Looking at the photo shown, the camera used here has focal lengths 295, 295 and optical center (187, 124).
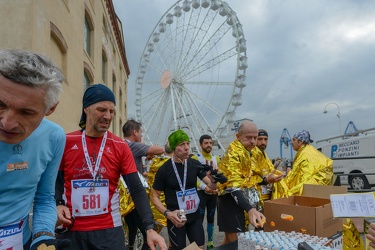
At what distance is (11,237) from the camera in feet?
4.25

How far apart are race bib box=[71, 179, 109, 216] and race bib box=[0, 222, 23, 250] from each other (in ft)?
2.08

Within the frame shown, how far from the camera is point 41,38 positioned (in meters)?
6.30

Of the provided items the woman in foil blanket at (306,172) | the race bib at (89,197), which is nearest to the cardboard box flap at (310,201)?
the woman in foil blanket at (306,172)

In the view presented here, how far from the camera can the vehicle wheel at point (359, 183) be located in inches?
416

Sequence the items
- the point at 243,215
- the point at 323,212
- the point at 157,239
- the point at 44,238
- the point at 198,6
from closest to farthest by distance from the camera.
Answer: the point at 44,238 < the point at 157,239 < the point at 323,212 < the point at 243,215 < the point at 198,6

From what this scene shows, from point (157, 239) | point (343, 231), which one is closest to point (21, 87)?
point (157, 239)

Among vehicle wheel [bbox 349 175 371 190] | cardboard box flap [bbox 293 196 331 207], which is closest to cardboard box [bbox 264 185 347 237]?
cardboard box flap [bbox 293 196 331 207]

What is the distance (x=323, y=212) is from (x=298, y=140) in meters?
2.17

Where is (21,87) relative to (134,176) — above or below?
above

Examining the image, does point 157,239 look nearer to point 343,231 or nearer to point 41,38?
point 343,231

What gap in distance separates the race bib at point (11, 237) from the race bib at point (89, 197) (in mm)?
634

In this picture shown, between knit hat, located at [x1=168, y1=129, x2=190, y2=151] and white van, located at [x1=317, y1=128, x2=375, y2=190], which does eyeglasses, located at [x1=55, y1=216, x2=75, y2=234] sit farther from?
white van, located at [x1=317, y1=128, x2=375, y2=190]

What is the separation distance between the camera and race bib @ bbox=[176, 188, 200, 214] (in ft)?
10.4

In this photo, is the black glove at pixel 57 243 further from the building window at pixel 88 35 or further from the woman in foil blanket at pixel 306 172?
the building window at pixel 88 35
